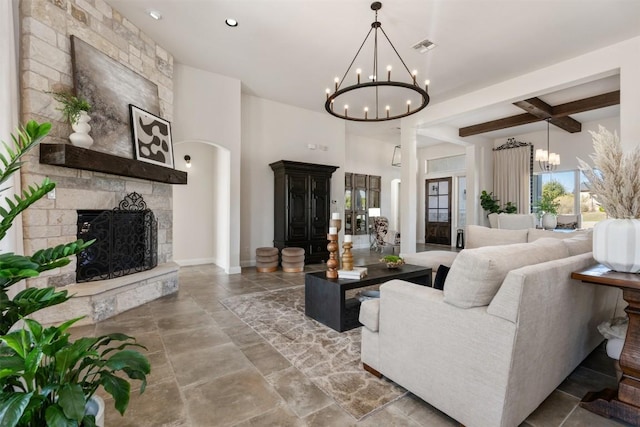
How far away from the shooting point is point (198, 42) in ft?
13.5

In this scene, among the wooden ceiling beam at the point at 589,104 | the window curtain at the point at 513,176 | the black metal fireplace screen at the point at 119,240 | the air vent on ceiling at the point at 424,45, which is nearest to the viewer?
the black metal fireplace screen at the point at 119,240

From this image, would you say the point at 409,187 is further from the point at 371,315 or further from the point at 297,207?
the point at 371,315

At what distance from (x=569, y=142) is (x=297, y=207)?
690cm

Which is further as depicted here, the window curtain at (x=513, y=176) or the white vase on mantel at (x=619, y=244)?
the window curtain at (x=513, y=176)

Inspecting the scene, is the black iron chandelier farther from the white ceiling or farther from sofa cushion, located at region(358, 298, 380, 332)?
sofa cushion, located at region(358, 298, 380, 332)

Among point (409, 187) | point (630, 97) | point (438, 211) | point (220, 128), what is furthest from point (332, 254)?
point (438, 211)

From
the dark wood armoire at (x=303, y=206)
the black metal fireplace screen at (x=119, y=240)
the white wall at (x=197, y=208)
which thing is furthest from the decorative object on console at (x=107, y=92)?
the dark wood armoire at (x=303, y=206)

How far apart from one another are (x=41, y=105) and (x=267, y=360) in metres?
3.14

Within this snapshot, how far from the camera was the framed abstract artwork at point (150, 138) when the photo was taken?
3715 mm

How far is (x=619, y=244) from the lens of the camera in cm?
171

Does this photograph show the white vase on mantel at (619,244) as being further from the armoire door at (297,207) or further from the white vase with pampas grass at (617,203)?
the armoire door at (297,207)

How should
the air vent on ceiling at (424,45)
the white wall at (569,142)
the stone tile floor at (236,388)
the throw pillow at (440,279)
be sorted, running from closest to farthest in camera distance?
the stone tile floor at (236,388) → the throw pillow at (440,279) → the air vent on ceiling at (424,45) → the white wall at (569,142)

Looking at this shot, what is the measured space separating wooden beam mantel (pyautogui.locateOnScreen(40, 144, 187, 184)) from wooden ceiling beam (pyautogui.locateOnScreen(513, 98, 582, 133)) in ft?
20.4

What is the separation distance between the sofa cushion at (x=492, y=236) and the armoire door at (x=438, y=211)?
5157 mm
